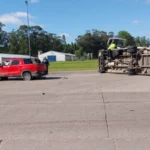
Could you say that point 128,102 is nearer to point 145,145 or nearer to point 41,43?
point 145,145

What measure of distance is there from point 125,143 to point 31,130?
2.18 m

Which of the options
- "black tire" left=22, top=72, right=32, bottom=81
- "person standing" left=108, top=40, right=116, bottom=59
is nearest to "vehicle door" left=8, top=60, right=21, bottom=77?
"black tire" left=22, top=72, right=32, bottom=81

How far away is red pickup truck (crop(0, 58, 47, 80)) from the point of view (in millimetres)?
24734

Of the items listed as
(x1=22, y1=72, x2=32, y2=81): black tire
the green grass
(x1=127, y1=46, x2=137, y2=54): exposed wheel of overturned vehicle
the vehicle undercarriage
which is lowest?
the green grass

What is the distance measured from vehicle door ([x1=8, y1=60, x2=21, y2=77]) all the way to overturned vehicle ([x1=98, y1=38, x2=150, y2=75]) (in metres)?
6.38

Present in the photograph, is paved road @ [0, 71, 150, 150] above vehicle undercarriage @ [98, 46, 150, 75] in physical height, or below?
below

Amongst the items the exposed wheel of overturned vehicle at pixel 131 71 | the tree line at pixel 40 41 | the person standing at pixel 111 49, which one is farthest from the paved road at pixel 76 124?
the tree line at pixel 40 41

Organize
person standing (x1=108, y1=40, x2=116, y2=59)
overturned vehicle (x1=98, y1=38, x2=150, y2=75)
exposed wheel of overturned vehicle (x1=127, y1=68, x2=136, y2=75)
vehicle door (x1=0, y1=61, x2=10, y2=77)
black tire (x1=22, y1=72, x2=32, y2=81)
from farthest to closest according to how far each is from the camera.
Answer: person standing (x1=108, y1=40, x2=116, y2=59), vehicle door (x1=0, y1=61, x2=10, y2=77), black tire (x1=22, y1=72, x2=32, y2=81), exposed wheel of overturned vehicle (x1=127, y1=68, x2=136, y2=75), overturned vehicle (x1=98, y1=38, x2=150, y2=75)

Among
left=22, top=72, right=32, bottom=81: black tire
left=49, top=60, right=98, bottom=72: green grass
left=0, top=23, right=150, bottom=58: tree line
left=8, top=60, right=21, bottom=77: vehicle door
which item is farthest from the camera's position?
left=0, top=23, right=150, bottom=58: tree line

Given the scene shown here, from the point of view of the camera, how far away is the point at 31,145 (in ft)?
20.5

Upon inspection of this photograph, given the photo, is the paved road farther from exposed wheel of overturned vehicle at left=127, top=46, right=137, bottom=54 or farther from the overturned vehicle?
exposed wheel of overturned vehicle at left=127, top=46, right=137, bottom=54

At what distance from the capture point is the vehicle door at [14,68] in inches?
991

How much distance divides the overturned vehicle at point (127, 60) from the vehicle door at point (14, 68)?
20.9 feet

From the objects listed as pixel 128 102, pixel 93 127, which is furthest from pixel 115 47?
pixel 93 127
